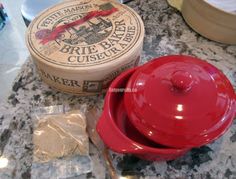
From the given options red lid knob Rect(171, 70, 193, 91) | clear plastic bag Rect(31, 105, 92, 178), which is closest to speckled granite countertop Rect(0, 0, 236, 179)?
clear plastic bag Rect(31, 105, 92, 178)

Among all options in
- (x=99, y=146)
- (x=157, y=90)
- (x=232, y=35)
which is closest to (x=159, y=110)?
(x=157, y=90)

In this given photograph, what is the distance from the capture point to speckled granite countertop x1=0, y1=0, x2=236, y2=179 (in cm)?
44

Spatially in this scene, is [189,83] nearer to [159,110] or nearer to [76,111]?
[159,110]

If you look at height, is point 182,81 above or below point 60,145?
Answer: above

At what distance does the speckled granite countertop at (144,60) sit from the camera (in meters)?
0.44

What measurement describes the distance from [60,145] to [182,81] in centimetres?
22

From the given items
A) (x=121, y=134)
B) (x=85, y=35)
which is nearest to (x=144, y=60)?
(x=85, y=35)

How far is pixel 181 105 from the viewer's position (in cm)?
38

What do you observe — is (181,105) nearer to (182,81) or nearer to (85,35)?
(182,81)

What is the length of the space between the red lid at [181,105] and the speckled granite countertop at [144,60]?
0.09 metres

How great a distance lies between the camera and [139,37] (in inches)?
20.2

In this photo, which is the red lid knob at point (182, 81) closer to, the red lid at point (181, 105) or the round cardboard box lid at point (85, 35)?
the red lid at point (181, 105)

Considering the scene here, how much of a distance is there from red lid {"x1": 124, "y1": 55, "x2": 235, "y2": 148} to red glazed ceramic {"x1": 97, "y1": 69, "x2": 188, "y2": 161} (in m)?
0.02

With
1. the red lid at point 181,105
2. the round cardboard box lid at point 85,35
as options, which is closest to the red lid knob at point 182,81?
the red lid at point 181,105
